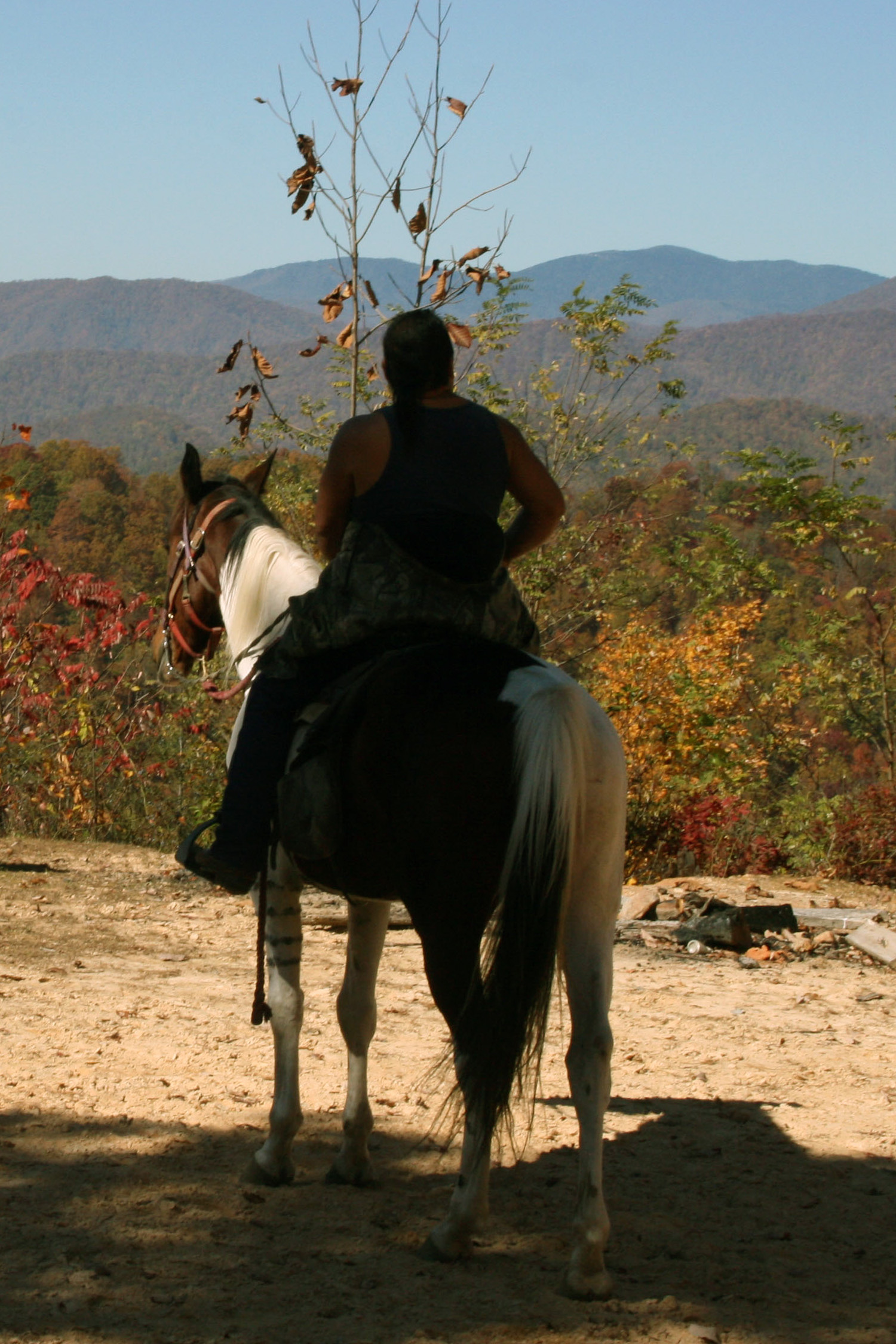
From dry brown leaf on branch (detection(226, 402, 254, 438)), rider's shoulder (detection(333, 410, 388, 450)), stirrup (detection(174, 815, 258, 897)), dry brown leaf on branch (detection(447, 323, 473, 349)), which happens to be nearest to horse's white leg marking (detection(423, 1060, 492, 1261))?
stirrup (detection(174, 815, 258, 897))

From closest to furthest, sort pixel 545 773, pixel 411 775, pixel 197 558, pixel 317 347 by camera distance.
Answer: pixel 545 773 → pixel 411 775 → pixel 197 558 → pixel 317 347

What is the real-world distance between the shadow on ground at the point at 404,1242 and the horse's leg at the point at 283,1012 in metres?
0.08

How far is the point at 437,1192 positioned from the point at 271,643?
1.63m

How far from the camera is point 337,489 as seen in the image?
10.1ft

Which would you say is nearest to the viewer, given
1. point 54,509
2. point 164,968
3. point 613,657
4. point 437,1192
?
point 437,1192

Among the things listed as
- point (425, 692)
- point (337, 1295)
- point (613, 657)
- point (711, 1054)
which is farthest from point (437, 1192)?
point (613, 657)

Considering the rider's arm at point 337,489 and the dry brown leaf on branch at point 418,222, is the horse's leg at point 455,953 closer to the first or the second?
the rider's arm at point 337,489

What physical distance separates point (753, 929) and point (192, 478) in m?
4.52

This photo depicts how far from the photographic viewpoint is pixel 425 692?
280 centimetres

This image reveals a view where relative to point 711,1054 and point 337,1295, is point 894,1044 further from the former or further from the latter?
point 337,1295

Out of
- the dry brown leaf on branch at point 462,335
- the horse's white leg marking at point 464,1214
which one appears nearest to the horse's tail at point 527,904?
the horse's white leg marking at point 464,1214

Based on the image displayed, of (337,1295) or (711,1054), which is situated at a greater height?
(337,1295)

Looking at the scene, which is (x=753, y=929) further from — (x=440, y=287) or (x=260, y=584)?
(x=260, y=584)

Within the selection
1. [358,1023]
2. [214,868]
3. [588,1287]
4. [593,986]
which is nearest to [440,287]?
[214,868]
